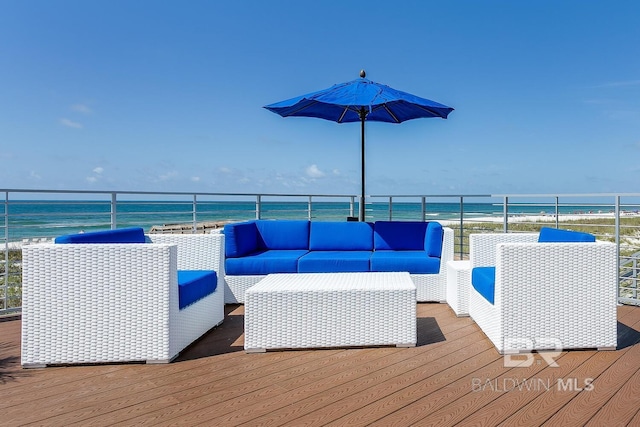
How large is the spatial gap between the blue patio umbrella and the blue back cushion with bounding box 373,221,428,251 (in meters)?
0.46

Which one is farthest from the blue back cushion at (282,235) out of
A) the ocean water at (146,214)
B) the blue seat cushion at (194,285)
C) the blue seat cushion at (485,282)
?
the blue seat cushion at (485,282)

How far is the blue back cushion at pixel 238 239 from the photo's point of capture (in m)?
3.26

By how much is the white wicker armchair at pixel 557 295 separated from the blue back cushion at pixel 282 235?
2040 mm

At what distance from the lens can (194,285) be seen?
2.27 metres

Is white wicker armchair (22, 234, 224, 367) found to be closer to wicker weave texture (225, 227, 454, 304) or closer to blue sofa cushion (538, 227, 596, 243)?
wicker weave texture (225, 227, 454, 304)

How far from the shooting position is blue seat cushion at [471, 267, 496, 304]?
2.22 m

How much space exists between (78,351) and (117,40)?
12.1 meters

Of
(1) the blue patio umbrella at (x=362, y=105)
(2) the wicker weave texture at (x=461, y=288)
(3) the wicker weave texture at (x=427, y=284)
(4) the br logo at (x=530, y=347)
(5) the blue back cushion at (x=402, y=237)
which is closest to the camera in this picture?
(4) the br logo at (x=530, y=347)

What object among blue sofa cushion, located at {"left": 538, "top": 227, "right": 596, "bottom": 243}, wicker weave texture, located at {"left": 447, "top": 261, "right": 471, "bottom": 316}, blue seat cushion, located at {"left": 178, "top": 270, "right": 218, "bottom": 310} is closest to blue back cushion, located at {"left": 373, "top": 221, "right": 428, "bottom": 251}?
wicker weave texture, located at {"left": 447, "top": 261, "right": 471, "bottom": 316}

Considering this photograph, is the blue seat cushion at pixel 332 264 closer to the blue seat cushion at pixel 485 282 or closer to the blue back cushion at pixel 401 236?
the blue back cushion at pixel 401 236

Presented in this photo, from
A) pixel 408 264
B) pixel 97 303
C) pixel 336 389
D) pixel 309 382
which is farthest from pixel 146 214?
pixel 336 389

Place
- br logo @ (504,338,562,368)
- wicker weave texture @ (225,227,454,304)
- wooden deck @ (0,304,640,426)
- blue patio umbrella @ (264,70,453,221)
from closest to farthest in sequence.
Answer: wooden deck @ (0,304,640,426), br logo @ (504,338,562,368), blue patio umbrella @ (264,70,453,221), wicker weave texture @ (225,227,454,304)

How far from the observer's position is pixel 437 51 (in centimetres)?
954

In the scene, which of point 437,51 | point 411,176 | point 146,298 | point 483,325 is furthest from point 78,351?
point 411,176
